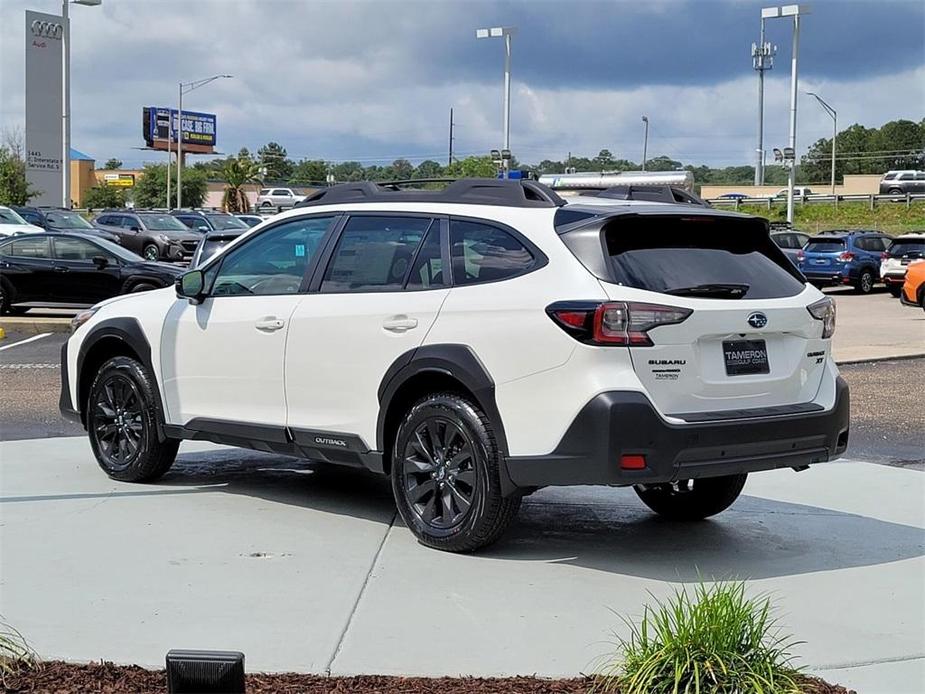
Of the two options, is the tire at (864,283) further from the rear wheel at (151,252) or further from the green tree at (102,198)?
the green tree at (102,198)

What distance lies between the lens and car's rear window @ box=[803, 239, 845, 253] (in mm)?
34906

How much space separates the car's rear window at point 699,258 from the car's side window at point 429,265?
101 centimetres

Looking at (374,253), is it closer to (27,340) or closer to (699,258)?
(699,258)

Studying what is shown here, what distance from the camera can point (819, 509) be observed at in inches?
315

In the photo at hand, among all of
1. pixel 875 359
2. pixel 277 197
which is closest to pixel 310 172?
pixel 277 197

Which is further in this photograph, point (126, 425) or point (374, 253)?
point (126, 425)

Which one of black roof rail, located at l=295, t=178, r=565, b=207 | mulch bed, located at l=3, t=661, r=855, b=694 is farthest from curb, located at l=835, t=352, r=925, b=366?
mulch bed, located at l=3, t=661, r=855, b=694

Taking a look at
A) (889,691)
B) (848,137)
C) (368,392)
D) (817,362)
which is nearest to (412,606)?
(368,392)

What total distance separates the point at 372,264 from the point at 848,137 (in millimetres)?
139682

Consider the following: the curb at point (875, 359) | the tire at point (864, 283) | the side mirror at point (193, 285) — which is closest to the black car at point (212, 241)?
the curb at point (875, 359)

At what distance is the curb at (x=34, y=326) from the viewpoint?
66.4ft

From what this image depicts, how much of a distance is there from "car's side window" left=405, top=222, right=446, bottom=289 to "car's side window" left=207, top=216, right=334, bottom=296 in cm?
84

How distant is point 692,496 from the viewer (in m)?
7.52

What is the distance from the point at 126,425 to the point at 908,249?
27519mm
